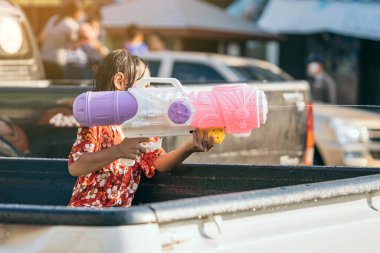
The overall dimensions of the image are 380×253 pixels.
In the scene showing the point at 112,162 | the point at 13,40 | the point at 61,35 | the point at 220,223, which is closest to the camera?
the point at 220,223

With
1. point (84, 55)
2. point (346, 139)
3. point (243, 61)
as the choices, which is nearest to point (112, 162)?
point (84, 55)

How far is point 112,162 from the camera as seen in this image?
429cm

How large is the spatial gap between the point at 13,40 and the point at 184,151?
409 centimetres

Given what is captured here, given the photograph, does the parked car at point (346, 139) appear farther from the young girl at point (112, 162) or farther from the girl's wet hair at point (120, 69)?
the girl's wet hair at point (120, 69)

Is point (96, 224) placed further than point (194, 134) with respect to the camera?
No

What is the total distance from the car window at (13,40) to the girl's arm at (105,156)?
4024mm

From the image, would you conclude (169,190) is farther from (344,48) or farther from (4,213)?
(344,48)

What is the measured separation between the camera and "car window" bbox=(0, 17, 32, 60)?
8.12m

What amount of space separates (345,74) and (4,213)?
2264 centimetres

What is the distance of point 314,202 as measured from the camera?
3.69 metres

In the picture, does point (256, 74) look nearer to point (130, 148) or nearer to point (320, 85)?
point (320, 85)

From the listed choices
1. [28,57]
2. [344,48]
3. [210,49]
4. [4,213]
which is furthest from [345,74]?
[4,213]

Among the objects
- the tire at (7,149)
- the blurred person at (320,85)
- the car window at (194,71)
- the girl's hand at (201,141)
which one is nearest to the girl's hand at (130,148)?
the girl's hand at (201,141)

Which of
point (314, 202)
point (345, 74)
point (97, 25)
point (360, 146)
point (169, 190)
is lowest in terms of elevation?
point (345, 74)
